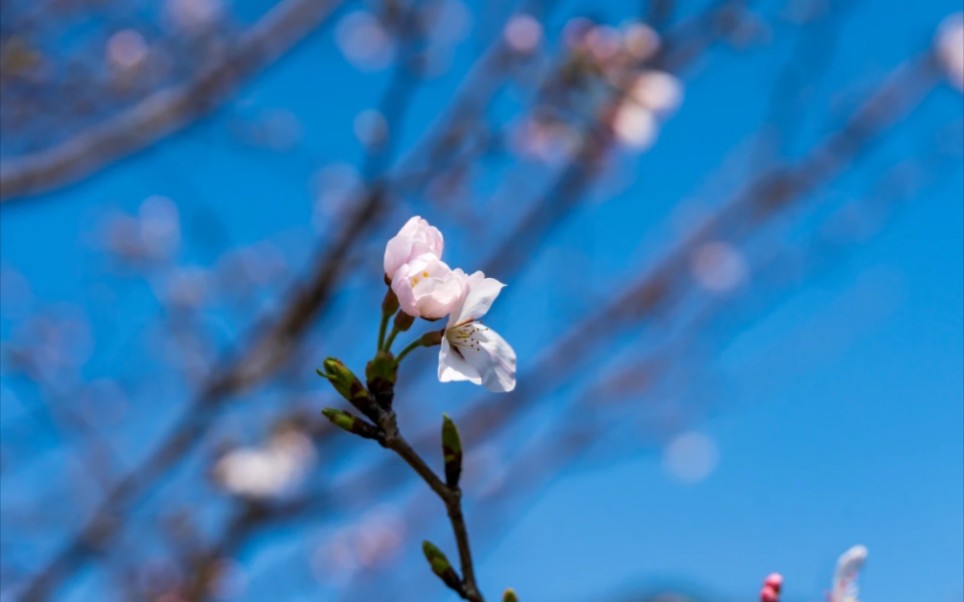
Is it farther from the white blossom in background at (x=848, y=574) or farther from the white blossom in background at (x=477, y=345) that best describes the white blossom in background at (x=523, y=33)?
the white blossom in background at (x=848, y=574)

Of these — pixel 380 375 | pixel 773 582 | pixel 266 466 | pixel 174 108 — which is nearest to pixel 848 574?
pixel 773 582

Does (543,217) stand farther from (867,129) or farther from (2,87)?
(2,87)

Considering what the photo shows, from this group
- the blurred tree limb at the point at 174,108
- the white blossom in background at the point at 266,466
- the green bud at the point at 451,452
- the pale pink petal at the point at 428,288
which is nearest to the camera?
the green bud at the point at 451,452

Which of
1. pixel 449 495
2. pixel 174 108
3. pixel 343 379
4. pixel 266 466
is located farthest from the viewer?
pixel 266 466

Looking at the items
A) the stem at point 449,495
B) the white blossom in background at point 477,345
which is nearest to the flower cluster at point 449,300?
the white blossom in background at point 477,345

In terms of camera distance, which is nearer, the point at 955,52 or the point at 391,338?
the point at 391,338

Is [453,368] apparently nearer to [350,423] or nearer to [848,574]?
[350,423]
